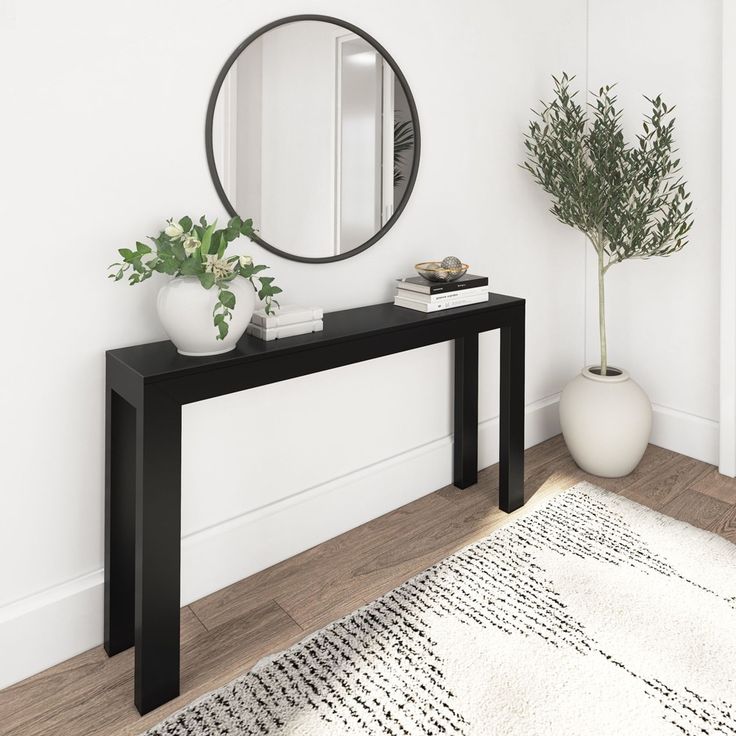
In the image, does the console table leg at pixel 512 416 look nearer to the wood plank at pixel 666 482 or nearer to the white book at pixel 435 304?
the white book at pixel 435 304

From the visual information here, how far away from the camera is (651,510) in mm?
2291

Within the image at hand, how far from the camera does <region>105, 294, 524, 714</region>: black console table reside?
1383mm

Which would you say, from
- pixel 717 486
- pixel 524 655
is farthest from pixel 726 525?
pixel 524 655

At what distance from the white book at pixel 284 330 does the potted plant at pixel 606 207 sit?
1258 mm

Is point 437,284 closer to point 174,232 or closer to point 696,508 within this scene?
point 174,232

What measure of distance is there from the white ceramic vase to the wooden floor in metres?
0.78

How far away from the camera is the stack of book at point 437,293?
1.99 m

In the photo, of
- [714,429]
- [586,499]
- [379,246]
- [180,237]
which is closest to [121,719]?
[180,237]

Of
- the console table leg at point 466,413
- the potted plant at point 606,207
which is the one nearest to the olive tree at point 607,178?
the potted plant at point 606,207

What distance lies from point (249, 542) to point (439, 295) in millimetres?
981

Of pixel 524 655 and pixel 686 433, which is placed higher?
pixel 686 433

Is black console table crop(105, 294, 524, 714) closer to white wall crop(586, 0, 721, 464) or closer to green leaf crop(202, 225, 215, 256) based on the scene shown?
green leaf crop(202, 225, 215, 256)

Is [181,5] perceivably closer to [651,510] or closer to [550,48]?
[550,48]

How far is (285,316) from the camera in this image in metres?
1.65
